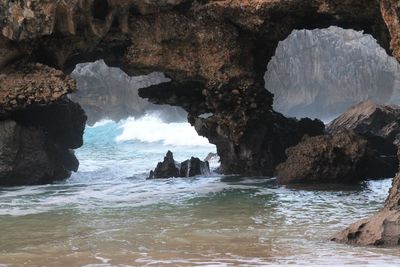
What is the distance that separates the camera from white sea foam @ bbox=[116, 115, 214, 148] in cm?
3953

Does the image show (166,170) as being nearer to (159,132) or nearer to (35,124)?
(35,124)

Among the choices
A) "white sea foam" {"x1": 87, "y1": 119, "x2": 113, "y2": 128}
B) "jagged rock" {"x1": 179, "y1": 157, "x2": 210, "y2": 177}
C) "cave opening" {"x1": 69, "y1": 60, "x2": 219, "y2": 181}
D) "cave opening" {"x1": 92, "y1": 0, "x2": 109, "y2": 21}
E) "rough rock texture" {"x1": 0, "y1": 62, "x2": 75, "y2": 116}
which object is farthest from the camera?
"white sea foam" {"x1": 87, "y1": 119, "x2": 113, "y2": 128}

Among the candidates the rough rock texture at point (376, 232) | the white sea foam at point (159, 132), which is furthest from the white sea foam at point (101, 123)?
the rough rock texture at point (376, 232)

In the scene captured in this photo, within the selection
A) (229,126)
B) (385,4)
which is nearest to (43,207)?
(229,126)

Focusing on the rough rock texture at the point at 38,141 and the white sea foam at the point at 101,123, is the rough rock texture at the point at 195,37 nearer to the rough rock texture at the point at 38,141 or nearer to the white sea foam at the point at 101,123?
the rough rock texture at the point at 38,141

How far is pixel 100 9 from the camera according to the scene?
15.1 m

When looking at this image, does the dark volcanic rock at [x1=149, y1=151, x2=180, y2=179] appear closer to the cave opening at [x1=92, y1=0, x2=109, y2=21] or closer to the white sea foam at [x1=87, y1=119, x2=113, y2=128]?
the cave opening at [x1=92, y1=0, x2=109, y2=21]

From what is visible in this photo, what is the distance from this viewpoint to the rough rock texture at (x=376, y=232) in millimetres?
7191

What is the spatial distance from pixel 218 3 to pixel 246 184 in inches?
194

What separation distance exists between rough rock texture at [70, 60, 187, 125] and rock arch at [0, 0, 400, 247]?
88.6ft

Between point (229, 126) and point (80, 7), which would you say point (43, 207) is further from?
point (229, 126)

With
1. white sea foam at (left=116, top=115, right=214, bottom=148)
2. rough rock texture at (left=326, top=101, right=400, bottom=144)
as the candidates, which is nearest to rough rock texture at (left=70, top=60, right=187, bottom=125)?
white sea foam at (left=116, top=115, right=214, bottom=148)

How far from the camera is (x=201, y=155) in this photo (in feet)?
107

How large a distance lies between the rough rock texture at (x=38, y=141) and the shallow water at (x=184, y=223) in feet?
2.96
